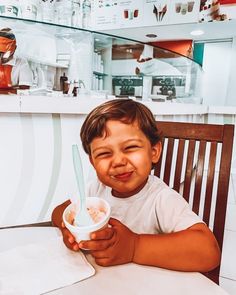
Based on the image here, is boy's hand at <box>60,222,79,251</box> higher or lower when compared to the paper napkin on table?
higher

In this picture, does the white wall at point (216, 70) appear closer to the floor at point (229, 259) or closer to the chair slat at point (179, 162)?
the floor at point (229, 259)

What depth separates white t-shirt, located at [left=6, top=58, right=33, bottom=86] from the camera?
5.92 ft

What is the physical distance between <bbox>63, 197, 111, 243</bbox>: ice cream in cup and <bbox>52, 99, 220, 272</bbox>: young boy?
14mm

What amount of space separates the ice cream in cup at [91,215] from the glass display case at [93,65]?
3.68 ft

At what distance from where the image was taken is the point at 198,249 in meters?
0.60

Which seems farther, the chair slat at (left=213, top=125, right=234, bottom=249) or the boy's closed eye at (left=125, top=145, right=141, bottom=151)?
the chair slat at (left=213, top=125, right=234, bottom=249)

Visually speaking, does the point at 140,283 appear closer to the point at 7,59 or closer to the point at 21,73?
the point at 7,59

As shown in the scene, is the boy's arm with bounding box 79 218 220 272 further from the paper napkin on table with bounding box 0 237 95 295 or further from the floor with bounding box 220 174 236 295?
the floor with bounding box 220 174 236 295

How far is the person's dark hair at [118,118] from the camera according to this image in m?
0.70

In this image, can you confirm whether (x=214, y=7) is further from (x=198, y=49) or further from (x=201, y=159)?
→ (x=201, y=159)

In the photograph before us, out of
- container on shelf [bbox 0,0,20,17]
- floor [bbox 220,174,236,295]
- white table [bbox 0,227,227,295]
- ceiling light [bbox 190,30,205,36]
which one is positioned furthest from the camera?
ceiling light [bbox 190,30,205,36]

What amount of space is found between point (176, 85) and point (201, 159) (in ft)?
9.36

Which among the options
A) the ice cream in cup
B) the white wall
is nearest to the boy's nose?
the ice cream in cup

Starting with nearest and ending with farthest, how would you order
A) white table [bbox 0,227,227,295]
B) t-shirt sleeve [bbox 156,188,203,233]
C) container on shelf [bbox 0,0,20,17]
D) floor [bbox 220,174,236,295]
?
white table [bbox 0,227,227,295], t-shirt sleeve [bbox 156,188,203,233], floor [bbox 220,174,236,295], container on shelf [bbox 0,0,20,17]
